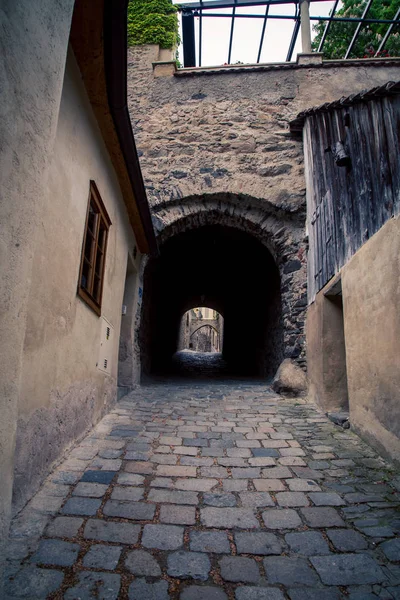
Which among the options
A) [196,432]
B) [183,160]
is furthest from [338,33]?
[196,432]

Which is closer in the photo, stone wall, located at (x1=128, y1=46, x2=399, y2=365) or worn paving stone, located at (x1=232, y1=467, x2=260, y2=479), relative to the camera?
worn paving stone, located at (x1=232, y1=467, x2=260, y2=479)

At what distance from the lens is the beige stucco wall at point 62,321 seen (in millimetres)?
2021

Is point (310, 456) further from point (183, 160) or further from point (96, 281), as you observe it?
point (183, 160)

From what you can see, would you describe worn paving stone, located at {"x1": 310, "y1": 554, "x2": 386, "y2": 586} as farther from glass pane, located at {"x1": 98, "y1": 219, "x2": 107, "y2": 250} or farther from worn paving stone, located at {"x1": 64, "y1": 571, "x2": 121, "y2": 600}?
glass pane, located at {"x1": 98, "y1": 219, "x2": 107, "y2": 250}

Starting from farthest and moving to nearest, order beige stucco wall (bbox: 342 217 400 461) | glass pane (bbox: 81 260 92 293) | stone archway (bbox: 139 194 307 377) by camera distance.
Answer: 1. stone archway (bbox: 139 194 307 377)
2. glass pane (bbox: 81 260 92 293)
3. beige stucco wall (bbox: 342 217 400 461)

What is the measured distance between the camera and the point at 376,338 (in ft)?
9.80

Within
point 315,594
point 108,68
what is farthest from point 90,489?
point 108,68

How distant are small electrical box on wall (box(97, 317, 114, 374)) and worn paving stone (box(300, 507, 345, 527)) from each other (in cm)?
245

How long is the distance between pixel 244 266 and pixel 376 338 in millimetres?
7299

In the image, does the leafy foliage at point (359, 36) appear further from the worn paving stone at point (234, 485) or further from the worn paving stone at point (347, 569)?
the worn paving stone at point (347, 569)

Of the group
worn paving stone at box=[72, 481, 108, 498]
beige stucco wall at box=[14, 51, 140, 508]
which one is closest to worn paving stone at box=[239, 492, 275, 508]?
worn paving stone at box=[72, 481, 108, 498]

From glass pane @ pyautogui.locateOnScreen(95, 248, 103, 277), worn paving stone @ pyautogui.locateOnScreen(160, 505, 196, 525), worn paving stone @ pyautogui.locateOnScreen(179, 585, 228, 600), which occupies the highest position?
glass pane @ pyautogui.locateOnScreen(95, 248, 103, 277)

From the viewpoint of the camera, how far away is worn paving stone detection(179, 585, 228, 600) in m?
1.41

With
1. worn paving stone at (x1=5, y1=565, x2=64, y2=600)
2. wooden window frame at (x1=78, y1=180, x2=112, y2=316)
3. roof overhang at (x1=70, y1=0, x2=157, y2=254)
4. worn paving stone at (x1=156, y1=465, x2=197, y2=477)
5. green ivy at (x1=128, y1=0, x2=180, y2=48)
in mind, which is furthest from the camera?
green ivy at (x1=128, y1=0, x2=180, y2=48)
